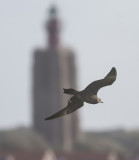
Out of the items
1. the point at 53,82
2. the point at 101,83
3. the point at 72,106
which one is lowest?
the point at 72,106

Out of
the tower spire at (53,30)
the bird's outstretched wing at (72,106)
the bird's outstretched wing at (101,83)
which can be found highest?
the tower spire at (53,30)

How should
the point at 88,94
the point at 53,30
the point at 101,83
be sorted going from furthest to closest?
1. the point at 53,30
2. the point at 101,83
3. the point at 88,94

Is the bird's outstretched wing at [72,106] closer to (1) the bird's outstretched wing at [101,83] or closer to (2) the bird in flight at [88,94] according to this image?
(2) the bird in flight at [88,94]

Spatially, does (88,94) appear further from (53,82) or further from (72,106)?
(53,82)

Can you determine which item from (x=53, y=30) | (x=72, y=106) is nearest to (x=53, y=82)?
(x=53, y=30)

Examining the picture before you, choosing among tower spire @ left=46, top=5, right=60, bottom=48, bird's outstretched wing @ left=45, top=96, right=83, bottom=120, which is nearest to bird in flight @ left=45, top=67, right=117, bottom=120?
bird's outstretched wing @ left=45, top=96, right=83, bottom=120

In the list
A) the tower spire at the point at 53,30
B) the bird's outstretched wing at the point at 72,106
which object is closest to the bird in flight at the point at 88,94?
the bird's outstretched wing at the point at 72,106

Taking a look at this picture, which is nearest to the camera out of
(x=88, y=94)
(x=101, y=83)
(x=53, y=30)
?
(x=88, y=94)
